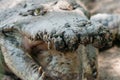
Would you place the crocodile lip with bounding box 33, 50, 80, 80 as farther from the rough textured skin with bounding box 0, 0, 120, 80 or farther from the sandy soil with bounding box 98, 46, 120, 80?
the sandy soil with bounding box 98, 46, 120, 80

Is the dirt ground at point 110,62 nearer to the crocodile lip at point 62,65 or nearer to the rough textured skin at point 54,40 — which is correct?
the rough textured skin at point 54,40

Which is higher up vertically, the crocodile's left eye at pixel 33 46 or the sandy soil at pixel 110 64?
the crocodile's left eye at pixel 33 46

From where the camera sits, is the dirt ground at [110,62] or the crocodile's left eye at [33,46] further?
the dirt ground at [110,62]

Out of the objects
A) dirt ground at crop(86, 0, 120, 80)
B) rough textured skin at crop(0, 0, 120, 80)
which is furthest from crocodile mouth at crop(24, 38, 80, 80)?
dirt ground at crop(86, 0, 120, 80)

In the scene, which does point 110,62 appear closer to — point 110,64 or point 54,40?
point 110,64

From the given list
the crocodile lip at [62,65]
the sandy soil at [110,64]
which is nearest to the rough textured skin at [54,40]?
the crocodile lip at [62,65]

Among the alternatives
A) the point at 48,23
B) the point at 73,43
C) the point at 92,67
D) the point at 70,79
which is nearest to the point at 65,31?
the point at 73,43

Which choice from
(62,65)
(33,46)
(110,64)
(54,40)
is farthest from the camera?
(110,64)

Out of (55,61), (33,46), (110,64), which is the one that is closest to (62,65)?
(55,61)
